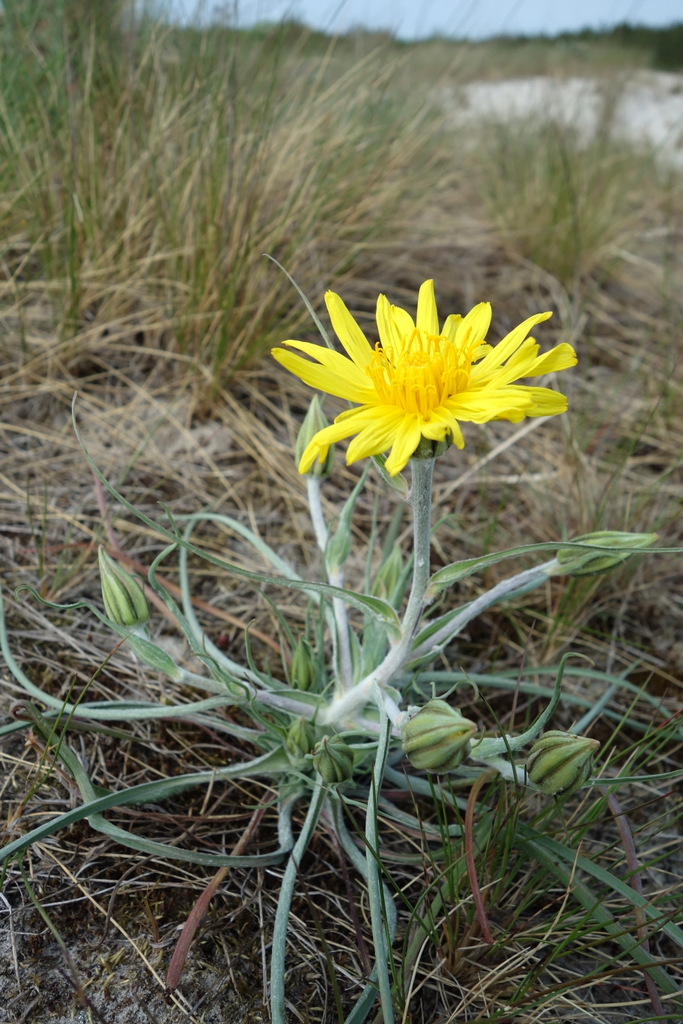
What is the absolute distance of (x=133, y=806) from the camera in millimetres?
1431

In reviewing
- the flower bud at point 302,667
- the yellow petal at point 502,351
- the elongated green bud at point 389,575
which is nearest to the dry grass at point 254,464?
the flower bud at point 302,667

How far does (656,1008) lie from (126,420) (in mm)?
2038

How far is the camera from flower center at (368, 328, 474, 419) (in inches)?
40.3

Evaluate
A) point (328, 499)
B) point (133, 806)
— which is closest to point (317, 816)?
point (133, 806)

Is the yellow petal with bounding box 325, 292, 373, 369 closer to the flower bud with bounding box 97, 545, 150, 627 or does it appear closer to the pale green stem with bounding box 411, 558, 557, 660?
the pale green stem with bounding box 411, 558, 557, 660

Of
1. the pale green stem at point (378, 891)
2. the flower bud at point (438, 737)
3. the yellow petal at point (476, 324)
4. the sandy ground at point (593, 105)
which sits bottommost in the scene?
the pale green stem at point (378, 891)

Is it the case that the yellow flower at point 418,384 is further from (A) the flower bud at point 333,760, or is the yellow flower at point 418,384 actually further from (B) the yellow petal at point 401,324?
(A) the flower bud at point 333,760

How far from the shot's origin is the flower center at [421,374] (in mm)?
1022

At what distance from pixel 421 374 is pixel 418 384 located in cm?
2

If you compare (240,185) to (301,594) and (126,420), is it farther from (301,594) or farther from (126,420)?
(301,594)

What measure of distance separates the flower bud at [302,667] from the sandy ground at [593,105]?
11.1ft

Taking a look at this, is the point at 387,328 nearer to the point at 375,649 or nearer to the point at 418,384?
the point at 418,384

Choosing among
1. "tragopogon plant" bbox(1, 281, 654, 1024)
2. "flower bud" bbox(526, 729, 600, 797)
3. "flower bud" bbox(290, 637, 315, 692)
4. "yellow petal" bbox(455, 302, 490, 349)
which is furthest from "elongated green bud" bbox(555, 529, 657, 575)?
"flower bud" bbox(290, 637, 315, 692)

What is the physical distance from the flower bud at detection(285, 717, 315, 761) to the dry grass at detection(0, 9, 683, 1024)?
14cm
